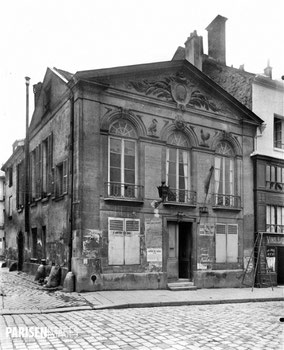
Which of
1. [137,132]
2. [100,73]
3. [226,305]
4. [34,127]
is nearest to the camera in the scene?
[226,305]

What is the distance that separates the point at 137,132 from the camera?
15.0 metres

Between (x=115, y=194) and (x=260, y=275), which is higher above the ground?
(x=115, y=194)

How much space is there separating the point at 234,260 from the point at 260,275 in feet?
5.06

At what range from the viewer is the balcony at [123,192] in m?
14.0

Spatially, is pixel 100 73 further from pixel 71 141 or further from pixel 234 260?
pixel 234 260

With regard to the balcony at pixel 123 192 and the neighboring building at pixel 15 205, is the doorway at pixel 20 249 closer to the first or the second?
the neighboring building at pixel 15 205

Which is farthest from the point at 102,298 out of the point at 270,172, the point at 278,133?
the point at 278,133

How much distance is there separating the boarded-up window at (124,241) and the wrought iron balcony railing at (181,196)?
1876mm

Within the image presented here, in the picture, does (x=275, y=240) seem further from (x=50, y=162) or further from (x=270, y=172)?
(x=50, y=162)

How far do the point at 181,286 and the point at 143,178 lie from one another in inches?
170

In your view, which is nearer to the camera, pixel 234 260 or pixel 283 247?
pixel 234 260

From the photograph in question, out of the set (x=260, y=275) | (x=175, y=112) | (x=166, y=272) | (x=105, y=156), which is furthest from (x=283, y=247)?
(x=105, y=156)

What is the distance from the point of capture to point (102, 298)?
457 inches

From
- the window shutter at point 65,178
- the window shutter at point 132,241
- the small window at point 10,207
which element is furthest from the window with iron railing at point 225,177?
the small window at point 10,207
